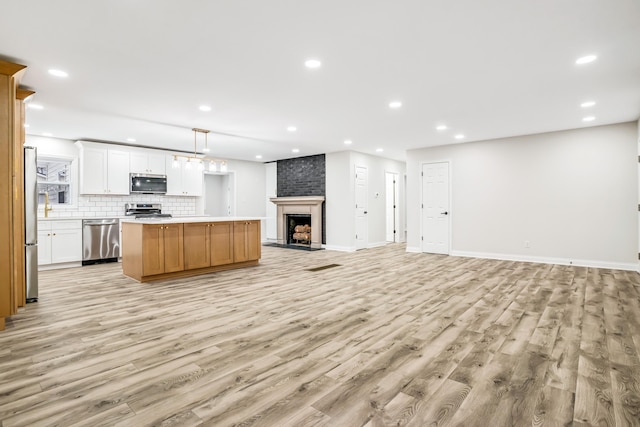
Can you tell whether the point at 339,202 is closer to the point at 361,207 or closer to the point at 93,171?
the point at 361,207

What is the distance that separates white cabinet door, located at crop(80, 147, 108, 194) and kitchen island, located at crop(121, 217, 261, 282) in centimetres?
188

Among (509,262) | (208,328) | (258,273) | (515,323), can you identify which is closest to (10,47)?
(208,328)

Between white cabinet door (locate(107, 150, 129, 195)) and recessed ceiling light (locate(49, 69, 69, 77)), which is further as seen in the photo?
white cabinet door (locate(107, 150, 129, 195))

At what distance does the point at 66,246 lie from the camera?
20.1ft

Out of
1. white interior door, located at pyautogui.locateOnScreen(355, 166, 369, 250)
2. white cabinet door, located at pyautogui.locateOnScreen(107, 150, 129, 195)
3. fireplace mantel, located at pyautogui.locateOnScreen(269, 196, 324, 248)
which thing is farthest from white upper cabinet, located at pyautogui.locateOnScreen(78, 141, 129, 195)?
white interior door, located at pyautogui.locateOnScreen(355, 166, 369, 250)

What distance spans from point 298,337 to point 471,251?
5689 mm

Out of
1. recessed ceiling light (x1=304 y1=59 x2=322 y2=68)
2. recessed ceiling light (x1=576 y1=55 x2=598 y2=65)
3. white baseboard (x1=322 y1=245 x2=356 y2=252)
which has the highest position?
recessed ceiling light (x1=304 y1=59 x2=322 y2=68)

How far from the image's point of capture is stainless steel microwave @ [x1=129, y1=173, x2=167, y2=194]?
7.25 meters

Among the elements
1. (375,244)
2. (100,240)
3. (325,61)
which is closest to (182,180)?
(100,240)

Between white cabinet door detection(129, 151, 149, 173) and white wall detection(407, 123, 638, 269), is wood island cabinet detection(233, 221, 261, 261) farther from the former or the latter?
white wall detection(407, 123, 638, 269)

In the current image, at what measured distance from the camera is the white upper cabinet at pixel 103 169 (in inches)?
263

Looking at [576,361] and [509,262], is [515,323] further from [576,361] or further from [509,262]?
[509,262]

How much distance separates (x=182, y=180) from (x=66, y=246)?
277 cm

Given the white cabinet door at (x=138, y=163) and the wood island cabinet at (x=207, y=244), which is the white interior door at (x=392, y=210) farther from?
the white cabinet door at (x=138, y=163)
